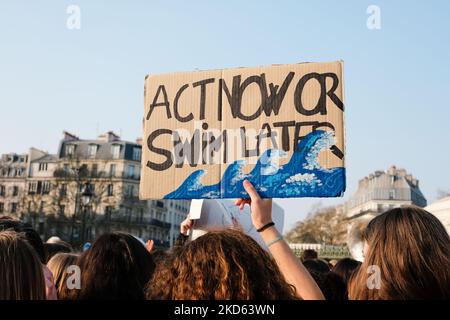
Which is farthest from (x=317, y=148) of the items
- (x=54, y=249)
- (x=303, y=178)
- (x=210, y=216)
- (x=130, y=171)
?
(x=130, y=171)

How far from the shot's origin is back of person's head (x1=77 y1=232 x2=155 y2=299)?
321 centimetres

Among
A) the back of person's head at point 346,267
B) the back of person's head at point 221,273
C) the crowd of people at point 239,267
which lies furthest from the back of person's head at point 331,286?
the back of person's head at point 221,273

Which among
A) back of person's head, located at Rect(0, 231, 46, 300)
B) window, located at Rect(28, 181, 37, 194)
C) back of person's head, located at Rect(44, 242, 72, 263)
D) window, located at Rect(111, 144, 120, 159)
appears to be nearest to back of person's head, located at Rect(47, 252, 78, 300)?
back of person's head, located at Rect(0, 231, 46, 300)

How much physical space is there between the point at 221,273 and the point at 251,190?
908 mm

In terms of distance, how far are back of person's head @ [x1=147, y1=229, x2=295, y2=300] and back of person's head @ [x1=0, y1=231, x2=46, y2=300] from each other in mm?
555

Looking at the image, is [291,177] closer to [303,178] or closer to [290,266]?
[303,178]

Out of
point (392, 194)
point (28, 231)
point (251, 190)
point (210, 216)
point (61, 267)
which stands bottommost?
point (61, 267)

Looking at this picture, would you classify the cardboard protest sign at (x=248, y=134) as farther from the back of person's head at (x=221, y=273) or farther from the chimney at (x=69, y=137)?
the chimney at (x=69, y=137)

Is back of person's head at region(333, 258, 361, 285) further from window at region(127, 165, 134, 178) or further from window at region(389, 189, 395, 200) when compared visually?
window at region(389, 189, 395, 200)

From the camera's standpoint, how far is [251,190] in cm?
303

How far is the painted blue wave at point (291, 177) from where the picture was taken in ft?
10.0

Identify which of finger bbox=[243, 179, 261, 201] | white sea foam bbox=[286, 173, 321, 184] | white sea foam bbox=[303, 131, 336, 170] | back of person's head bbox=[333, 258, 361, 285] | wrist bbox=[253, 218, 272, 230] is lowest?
back of person's head bbox=[333, 258, 361, 285]

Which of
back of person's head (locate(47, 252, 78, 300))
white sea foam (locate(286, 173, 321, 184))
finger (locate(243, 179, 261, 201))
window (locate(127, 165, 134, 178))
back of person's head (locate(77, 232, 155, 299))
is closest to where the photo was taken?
finger (locate(243, 179, 261, 201))

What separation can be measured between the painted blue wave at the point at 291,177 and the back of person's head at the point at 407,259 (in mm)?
373
